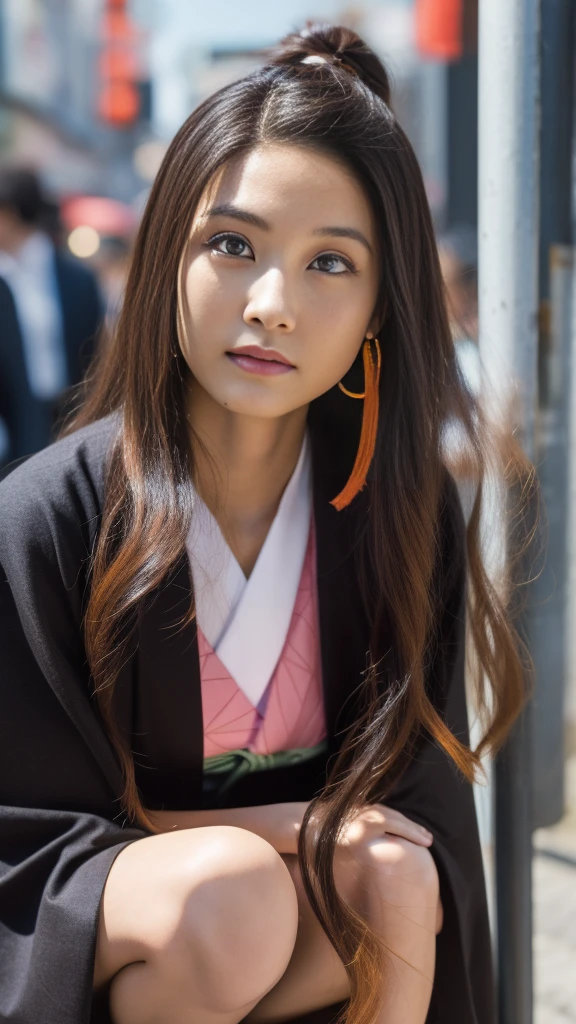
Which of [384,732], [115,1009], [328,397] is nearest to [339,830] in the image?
[384,732]

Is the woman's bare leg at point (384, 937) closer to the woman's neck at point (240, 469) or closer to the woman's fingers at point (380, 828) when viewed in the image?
the woman's fingers at point (380, 828)

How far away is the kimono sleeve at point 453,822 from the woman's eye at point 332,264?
0.43 metres

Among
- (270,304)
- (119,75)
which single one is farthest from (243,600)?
(119,75)

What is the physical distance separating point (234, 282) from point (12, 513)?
45 centimetres

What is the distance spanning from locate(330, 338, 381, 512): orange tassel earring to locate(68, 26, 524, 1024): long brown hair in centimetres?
2

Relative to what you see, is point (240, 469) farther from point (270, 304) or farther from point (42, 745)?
point (42, 745)

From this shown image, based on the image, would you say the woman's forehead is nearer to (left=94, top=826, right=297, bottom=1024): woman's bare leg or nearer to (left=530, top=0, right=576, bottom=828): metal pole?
(left=530, top=0, right=576, bottom=828): metal pole

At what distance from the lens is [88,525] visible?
1.51m

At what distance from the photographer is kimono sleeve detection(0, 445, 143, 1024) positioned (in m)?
1.43

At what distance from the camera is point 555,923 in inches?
91.3

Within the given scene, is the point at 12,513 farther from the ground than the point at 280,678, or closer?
farther from the ground

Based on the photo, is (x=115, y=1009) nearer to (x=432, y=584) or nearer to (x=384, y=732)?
(x=384, y=732)

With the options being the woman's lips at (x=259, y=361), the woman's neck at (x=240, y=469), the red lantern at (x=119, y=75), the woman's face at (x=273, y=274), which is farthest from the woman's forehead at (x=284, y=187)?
the red lantern at (x=119, y=75)

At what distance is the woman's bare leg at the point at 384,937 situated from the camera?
1.49 m
